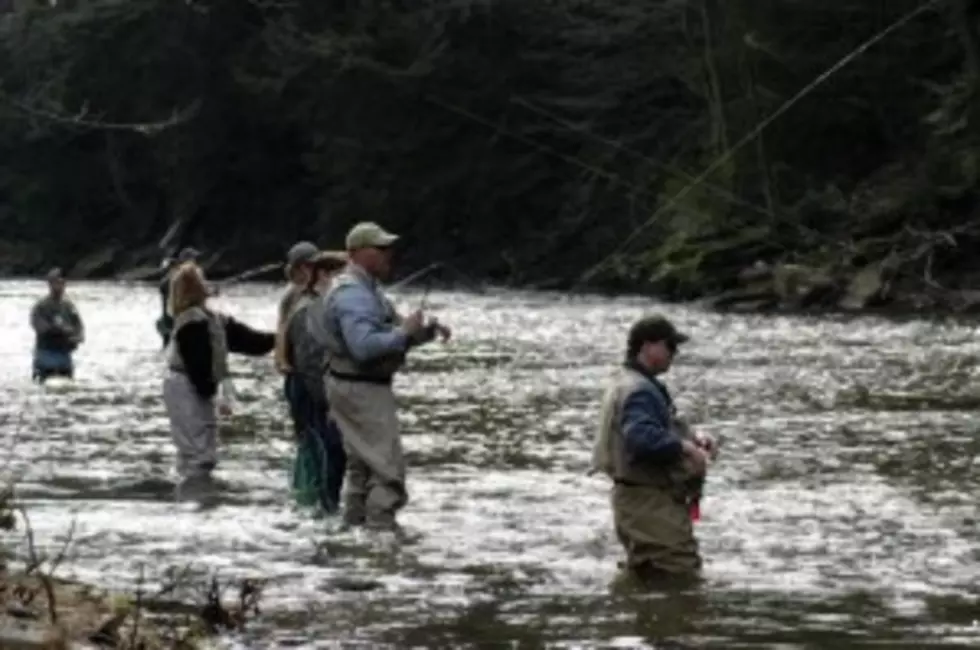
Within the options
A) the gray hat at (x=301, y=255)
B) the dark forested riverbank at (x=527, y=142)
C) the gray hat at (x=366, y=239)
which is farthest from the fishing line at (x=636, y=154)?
the gray hat at (x=366, y=239)

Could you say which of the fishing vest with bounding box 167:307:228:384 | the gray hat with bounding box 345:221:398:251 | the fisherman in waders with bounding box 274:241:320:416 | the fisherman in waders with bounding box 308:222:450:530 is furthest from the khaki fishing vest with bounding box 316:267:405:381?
the fishing vest with bounding box 167:307:228:384

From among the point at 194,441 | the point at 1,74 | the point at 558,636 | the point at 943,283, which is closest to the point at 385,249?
the point at 194,441

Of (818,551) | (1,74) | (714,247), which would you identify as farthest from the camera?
(1,74)

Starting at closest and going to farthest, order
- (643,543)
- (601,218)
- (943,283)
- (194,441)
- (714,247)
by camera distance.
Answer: (643,543) → (194,441) → (943,283) → (714,247) → (601,218)

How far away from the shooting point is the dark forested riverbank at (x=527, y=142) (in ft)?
150

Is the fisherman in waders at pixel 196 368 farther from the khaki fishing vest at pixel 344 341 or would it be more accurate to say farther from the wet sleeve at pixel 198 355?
the khaki fishing vest at pixel 344 341

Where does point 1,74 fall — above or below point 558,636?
above

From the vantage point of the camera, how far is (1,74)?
250 ft

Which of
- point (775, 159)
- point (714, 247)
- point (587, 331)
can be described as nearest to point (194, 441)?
point (587, 331)

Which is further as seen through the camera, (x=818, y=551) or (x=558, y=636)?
(x=818, y=551)

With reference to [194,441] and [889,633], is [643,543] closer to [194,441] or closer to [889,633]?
[889,633]

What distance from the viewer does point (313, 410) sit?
1435 centimetres

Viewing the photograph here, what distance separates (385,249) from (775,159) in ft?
131

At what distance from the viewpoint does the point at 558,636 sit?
10.3 metres
